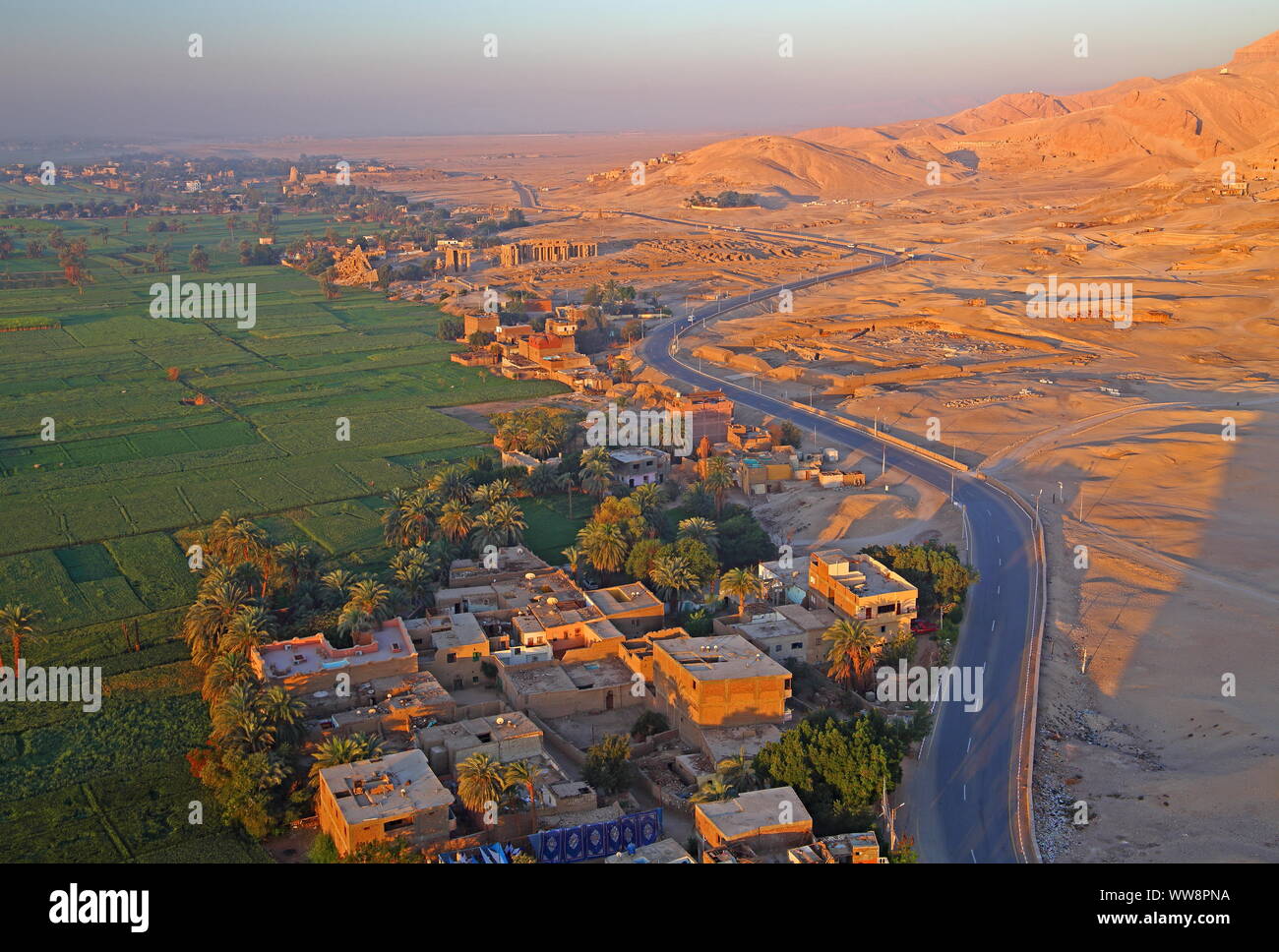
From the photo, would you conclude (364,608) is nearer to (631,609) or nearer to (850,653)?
(631,609)

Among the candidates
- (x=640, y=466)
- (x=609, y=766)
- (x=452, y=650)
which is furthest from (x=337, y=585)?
(x=640, y=466)

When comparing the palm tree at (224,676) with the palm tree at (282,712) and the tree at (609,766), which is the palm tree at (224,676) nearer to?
the palm tree at (282,712)

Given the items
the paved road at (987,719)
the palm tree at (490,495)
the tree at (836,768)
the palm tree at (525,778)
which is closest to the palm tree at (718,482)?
the palm tree at (490,495)

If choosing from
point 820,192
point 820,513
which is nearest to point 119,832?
point 820,513

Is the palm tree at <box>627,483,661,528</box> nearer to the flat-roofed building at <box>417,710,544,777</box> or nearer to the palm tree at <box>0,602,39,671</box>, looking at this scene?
the flat-roofed building at <box>417,710,544,777</box>

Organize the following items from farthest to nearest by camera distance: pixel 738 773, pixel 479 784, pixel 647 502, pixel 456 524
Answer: pixel 647 502, pixel 456 524, pixel 738 773, pixel 479 784

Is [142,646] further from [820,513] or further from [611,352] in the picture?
[611,352]
